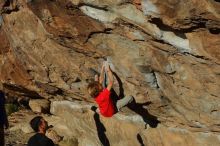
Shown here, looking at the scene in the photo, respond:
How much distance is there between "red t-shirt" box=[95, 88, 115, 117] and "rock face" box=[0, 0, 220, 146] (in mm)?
433

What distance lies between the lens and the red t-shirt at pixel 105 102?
1141 cm

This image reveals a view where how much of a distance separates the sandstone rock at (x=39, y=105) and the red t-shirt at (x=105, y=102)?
13.8ft

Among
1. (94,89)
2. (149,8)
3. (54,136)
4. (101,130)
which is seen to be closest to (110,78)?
(94,89)

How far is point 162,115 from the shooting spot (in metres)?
11.7

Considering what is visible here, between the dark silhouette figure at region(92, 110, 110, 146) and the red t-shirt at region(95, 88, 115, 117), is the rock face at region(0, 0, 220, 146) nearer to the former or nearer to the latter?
the dark silhouette figure at region(92, 110, 110, 146)

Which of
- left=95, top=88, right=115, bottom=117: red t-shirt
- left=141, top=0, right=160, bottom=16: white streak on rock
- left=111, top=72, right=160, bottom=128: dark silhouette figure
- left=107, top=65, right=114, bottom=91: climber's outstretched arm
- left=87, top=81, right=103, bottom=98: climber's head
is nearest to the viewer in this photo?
left=141, top=0, right=160, bottom=16: white streak on rock

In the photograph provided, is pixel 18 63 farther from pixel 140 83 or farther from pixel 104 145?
pixel 140 83

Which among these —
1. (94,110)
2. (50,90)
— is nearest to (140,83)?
(94,110)

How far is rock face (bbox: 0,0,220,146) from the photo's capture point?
927 centimetres

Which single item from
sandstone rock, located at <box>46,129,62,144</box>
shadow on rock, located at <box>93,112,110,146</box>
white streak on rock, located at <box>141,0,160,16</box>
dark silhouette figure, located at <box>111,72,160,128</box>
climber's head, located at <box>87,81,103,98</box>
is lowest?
sandstone rock, located at <box>46,129,62,144</box>

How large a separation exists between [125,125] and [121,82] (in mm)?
1672

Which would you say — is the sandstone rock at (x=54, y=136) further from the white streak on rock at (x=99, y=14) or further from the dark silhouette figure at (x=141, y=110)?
the white streak on rock at (x=99, y=14)

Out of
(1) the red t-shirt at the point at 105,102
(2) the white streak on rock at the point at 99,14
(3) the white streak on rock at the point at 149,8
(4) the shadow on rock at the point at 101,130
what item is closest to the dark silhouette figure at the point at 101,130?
(4) the shadow on rock at the point at 101,130

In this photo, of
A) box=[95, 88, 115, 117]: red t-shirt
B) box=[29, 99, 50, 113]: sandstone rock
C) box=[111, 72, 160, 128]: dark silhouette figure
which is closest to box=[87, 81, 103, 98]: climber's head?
box=[95, 88, 115, 117]: red t-shirt
